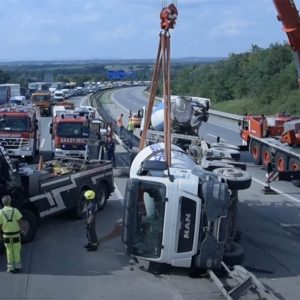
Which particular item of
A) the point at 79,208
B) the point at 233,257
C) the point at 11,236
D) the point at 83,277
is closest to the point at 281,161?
the point at 79,208

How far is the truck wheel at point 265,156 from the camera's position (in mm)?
24897

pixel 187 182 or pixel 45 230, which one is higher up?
pixel 187 182

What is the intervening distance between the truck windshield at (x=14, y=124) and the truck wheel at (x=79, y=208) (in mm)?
10486

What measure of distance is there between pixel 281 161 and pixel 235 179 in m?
10.9

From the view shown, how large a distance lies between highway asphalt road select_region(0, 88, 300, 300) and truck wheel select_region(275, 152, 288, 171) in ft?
18.2

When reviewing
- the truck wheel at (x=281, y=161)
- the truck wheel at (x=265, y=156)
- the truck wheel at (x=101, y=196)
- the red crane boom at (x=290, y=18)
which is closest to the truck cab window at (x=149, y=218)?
the truck wheel at (x=101, y=196)

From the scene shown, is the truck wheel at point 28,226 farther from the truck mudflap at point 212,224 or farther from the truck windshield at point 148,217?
the truck mudflap at point 212,224

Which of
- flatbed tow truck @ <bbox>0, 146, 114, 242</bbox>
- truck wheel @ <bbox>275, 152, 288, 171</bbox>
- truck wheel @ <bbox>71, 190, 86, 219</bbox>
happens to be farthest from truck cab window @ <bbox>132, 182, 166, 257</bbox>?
truck wheel @ <bbox>275, 152, 288, 171</bbox>

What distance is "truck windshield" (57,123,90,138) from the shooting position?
2566 cm

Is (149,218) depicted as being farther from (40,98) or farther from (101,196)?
(40,98)

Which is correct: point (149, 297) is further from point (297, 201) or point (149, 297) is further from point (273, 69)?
point (273, 69)

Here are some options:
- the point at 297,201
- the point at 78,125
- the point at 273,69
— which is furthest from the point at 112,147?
the point at 273,69

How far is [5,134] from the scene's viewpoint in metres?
25.8

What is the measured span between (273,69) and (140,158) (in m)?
62.9
